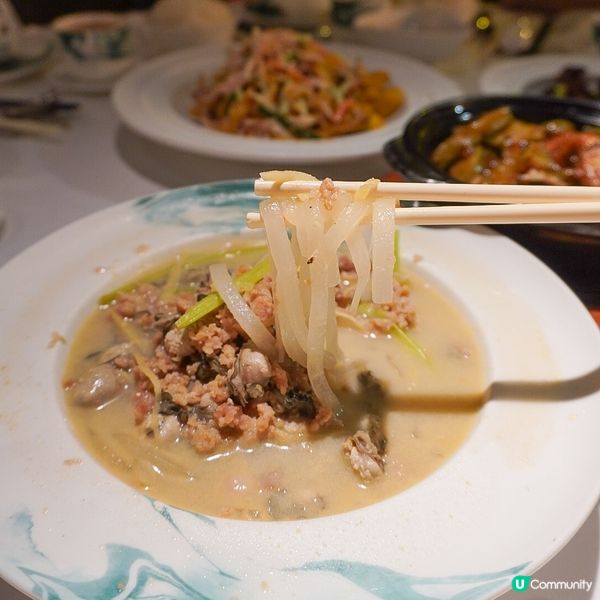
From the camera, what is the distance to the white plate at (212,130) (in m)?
2.35

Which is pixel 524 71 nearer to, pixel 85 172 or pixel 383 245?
pixel 85 172

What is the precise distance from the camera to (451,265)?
1.78 metres

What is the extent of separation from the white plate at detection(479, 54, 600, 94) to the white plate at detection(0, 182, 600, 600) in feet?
6.32

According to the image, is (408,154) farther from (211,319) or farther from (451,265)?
(211,319)

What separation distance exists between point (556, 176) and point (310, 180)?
127 centimetres

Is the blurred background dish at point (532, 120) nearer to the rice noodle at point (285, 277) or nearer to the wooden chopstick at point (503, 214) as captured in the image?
the wooden chopstick at point (503, 214)

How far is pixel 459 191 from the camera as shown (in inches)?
52.9

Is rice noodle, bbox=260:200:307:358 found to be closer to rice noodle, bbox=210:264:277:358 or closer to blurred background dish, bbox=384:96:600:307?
rice noodle, bbox=210:264:277:358

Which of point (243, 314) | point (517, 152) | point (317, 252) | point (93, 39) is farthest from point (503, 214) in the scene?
point (93, 39)

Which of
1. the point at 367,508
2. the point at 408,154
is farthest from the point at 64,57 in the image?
the point at 367,508

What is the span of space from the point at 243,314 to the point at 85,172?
1.56 m

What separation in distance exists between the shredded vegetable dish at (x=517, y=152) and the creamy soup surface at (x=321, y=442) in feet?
2.59

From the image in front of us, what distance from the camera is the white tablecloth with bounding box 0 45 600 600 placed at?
2332 millimetres

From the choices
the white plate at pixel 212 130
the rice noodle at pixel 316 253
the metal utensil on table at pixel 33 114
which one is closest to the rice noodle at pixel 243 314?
the rice noodle at pixel 316 253
